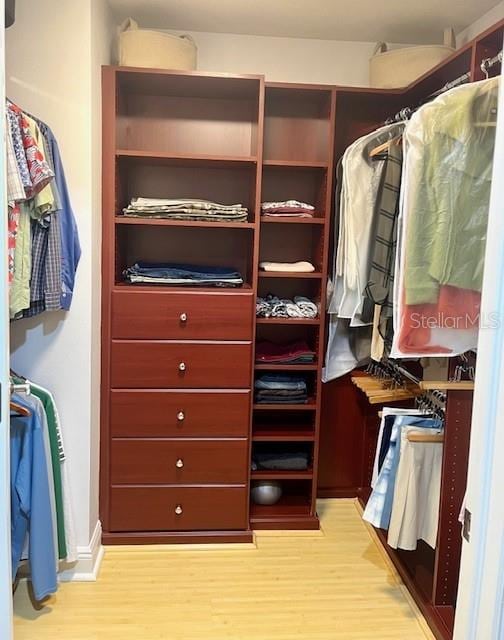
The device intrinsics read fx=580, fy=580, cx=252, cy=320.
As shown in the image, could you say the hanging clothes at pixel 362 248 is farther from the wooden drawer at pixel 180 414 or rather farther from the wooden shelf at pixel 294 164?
the wooden drawer at pixel 180 414

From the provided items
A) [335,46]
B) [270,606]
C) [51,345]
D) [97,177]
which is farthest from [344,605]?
[335,46]

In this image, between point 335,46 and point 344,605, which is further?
point 335,46

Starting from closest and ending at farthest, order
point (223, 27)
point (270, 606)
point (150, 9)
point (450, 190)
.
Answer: point (450, 190)
point (270, 606)
point (150, 9)
point (223, 27)

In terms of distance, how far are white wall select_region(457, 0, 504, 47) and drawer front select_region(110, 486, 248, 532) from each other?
2285mm

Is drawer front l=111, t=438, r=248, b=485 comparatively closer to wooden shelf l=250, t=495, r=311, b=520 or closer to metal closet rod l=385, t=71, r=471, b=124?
wooden shelf l=250, t=495, r=311, b=520

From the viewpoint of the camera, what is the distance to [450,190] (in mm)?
1817

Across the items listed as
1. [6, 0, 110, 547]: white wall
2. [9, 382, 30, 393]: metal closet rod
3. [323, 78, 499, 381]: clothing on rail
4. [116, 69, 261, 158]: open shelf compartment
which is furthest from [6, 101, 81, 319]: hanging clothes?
[323, 78, 499, 381]: clothing on rail

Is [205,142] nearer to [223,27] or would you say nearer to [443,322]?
[223,27]

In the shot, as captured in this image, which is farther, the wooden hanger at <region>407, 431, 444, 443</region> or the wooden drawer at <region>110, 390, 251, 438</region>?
the wooden drawer at <region>110, 390, 251, 438</region>

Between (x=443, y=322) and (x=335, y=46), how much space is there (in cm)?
167

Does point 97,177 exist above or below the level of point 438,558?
above

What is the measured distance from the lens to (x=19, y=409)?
1.99m

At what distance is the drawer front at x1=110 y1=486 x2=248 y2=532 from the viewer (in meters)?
2.62

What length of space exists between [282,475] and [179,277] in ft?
3.50
